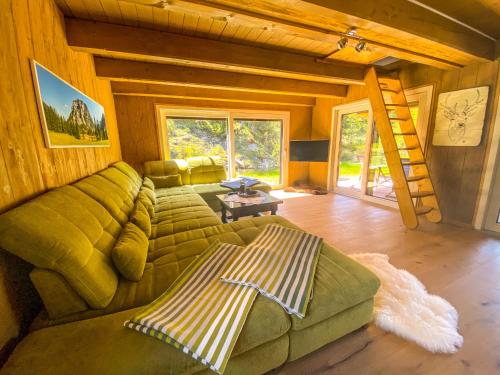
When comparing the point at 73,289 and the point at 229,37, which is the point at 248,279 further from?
the point at 229,37

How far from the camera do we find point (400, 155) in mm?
2883

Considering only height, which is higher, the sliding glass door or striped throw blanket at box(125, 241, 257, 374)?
the sliding glass door

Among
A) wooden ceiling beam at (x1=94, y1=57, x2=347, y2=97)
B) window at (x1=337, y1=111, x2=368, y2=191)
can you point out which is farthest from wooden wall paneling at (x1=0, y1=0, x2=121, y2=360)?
window at (x1=337, y1=111, x2=368, y2=191)

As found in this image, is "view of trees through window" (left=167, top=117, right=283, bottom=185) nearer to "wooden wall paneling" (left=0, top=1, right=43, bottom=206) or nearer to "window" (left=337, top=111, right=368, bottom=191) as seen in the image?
"window" (left=337, top=111, right=368, bottom=191)

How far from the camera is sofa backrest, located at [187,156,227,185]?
3.91 meters

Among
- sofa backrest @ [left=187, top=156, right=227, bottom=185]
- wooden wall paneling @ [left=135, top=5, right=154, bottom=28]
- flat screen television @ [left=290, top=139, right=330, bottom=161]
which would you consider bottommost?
sofa backrest @ [left=187, top=156, right=227, bottom=185]

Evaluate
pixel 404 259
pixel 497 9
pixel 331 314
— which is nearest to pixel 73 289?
pixel 331 314

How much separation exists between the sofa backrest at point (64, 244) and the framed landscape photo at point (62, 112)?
1.62 ft

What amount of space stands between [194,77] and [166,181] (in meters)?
1.73

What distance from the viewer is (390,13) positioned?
5.22ft

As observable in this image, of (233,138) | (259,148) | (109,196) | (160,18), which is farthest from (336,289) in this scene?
(259,148)

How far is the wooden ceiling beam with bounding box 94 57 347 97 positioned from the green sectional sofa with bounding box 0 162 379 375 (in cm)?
197

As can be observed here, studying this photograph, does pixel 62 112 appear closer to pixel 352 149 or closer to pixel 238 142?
pixel 238 142

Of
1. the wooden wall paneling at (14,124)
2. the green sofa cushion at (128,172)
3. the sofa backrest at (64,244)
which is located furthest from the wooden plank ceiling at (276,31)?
the sofa backrest at (64,244)
